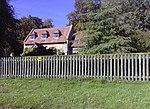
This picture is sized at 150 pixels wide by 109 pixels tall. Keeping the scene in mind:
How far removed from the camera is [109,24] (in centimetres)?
2766

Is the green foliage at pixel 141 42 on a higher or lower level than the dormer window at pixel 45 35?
lower

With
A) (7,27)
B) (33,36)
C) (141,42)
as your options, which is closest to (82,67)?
(141,42)

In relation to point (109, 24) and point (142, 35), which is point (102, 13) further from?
point (142, 35)

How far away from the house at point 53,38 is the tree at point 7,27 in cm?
3675

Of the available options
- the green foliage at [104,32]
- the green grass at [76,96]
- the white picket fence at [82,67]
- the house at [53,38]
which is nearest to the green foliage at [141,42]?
the green foliage at [104,32]

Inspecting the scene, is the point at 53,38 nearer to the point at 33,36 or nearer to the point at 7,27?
the point at 33,36

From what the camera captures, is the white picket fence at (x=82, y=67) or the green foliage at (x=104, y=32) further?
the green foliage at (x=104, y=32)

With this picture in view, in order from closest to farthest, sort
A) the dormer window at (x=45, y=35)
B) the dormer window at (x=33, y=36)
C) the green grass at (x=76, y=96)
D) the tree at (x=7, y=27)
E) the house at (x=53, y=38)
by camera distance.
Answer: the green grass at (x=76, y=96), the tree at (x=7, y=27), the house at (x=53, y=38), the dormer window at (x=45, y=35), the dormer window at (x=33, y=36)

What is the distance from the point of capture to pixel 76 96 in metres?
13.0

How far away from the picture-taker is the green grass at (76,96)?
11.6m

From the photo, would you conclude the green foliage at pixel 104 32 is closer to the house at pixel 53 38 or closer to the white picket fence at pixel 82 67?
the white picket fence at pixel 82 67

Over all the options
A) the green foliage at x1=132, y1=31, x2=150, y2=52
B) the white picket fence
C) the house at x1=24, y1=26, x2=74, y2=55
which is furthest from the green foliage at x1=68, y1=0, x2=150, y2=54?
the house at x1=24, y1=26, x2=74, y2=55

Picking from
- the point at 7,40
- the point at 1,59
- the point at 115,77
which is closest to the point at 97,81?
the point at 115,77

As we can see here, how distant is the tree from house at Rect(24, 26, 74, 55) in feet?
121
